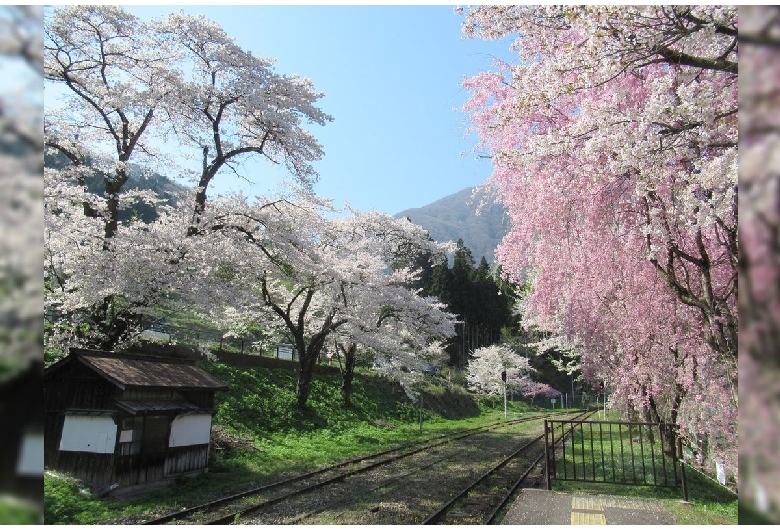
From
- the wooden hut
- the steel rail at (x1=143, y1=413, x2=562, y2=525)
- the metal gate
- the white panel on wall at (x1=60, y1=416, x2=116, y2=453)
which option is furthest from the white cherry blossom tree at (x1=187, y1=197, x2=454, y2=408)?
the metal gate

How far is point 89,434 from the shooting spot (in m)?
9.59

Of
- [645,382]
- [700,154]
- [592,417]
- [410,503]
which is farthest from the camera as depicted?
[592,417]

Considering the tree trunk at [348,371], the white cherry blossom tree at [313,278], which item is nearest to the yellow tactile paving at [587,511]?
the white cherry blossom tree at [313,278]

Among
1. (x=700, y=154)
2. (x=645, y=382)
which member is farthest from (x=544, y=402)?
(x=700, y=154)

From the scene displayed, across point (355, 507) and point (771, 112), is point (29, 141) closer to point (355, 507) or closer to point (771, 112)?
point (771, 112)

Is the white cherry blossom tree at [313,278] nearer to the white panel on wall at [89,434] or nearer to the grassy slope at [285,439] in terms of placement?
the grassy slope at [285,439]

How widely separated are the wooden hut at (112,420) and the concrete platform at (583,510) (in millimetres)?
7355

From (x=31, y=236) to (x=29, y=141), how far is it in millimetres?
389

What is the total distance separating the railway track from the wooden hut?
7.28ft

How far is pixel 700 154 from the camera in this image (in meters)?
6.18

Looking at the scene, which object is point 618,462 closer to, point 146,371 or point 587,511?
point 587,511

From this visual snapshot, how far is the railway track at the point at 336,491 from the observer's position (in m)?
8.18

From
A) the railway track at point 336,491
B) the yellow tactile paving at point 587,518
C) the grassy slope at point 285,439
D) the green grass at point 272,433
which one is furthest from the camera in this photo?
the green grass at point 272,433

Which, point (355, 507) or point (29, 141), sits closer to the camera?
point (29, 141)
